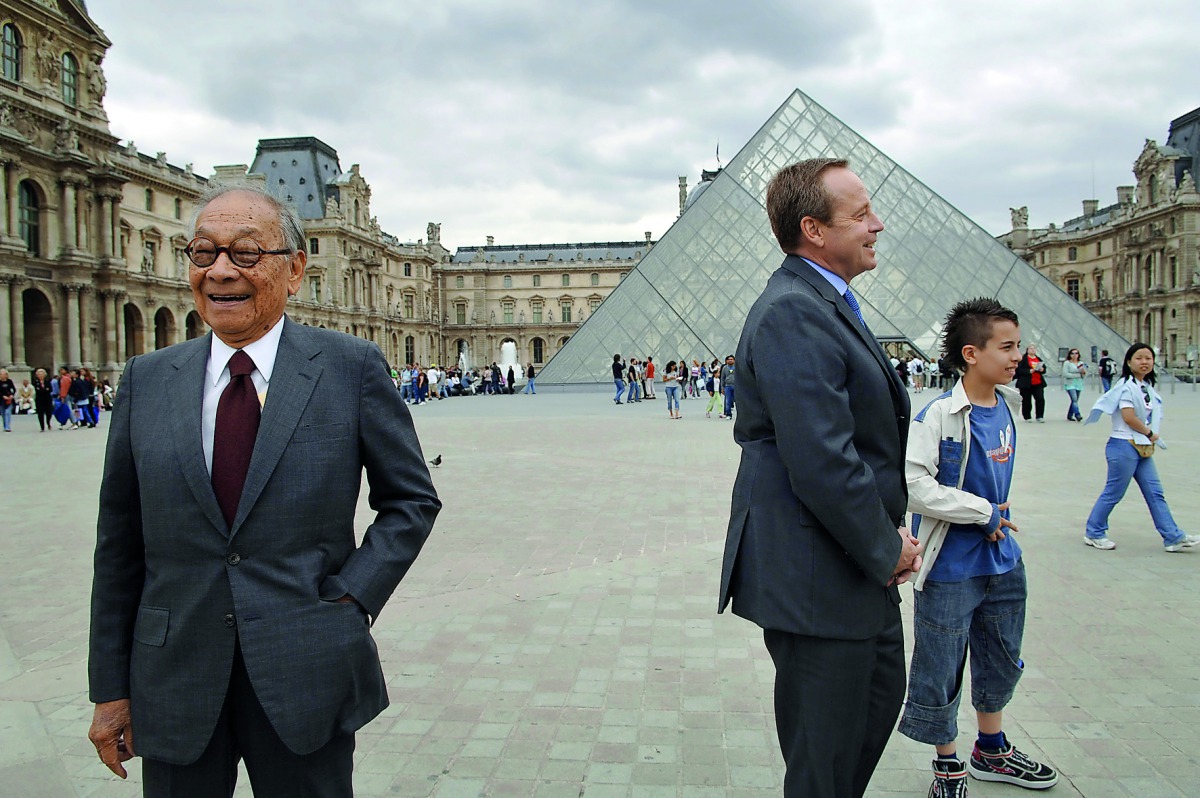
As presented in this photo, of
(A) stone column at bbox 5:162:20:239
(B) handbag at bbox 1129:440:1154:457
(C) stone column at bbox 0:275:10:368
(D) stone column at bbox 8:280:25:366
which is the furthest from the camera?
(A) stone column at bbox 5:162:20:239

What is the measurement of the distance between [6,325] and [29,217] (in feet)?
16.4

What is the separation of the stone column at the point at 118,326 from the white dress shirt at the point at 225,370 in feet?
113

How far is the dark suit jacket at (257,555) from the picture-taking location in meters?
1.41

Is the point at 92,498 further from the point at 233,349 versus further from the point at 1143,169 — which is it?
the point at 1143,169

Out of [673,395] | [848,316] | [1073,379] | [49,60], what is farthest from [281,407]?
[49,60]

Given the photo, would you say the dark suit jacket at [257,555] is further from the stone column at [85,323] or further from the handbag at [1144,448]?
the stone column at [85,323]

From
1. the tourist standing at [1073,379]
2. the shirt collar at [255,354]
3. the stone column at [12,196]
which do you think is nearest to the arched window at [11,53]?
the stone column at [12,196]

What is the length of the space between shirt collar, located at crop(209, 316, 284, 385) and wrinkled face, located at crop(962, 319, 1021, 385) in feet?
6.49

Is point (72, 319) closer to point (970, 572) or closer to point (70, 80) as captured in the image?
point (70, 80)

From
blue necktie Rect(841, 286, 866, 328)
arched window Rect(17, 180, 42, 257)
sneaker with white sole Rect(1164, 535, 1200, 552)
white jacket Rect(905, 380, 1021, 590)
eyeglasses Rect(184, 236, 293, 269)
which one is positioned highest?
arched window Rect(17, 180, 42, 257)

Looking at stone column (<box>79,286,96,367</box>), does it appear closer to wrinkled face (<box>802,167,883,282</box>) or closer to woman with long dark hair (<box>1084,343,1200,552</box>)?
woman with long dark hair (<box>1084,343,1200,552</box>)

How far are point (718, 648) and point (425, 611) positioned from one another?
148 cm

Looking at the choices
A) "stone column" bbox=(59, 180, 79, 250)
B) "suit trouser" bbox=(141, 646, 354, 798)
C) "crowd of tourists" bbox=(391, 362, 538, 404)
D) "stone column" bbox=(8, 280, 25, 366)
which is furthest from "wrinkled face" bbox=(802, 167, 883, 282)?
"stone column" bbox=(59, 180, 79, 250)

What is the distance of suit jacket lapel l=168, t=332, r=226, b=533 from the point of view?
55.3 inches
